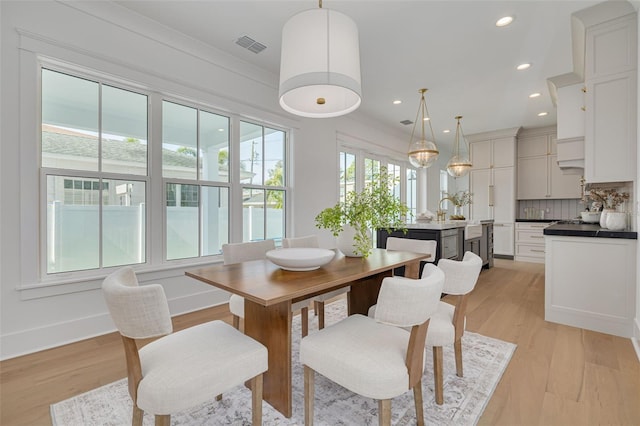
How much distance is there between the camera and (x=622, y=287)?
257 centimetres

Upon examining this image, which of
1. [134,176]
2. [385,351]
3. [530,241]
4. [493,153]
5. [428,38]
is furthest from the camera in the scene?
[493,153]

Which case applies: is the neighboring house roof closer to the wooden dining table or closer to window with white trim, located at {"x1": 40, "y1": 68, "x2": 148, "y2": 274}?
window with white trim, located at {"x1": 40, "y1": 68, "x2": 148, "y2": 274}

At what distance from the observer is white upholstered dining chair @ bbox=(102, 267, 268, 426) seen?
3.51 ft

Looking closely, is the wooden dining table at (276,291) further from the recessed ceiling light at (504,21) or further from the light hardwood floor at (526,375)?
the recessed ceiling light at (504,21)

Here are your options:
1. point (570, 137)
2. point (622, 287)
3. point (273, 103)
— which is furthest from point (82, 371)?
point (570, 137)

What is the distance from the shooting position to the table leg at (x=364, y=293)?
94.3 inches

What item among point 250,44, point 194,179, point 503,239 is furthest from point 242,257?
point 503,239

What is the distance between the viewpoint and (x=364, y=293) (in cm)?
241

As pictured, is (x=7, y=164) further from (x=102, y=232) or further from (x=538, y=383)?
(x=538, y=383)

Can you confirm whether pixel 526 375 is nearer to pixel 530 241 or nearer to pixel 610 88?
pixel 610 88

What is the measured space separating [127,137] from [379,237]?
3.36 meters

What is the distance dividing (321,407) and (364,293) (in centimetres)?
95

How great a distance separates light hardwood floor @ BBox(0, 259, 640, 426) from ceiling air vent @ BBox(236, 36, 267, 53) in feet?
9.53

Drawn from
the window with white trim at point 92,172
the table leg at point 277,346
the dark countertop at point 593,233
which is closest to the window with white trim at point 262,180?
the window with white trim at point 92,172
